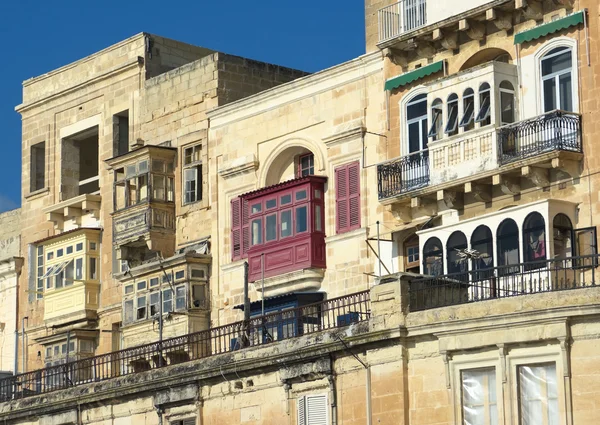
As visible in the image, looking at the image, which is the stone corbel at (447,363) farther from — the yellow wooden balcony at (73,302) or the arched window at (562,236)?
the yellow wooden balcony at (73,302)

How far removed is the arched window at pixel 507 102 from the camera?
1283 inches

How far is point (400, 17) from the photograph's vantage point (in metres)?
35.4

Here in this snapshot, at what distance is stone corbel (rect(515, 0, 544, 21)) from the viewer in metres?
32.4

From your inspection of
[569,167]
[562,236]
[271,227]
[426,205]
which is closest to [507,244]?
[562,236]

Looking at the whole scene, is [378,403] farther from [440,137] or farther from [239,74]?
[239,74]

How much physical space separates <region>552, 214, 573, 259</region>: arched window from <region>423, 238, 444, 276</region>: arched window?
106 inches

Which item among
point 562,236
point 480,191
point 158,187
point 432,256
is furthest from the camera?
point 158,187

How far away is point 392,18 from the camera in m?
35.7

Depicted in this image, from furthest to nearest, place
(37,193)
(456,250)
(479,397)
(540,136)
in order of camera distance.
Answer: (37,193) < (456,250) < (540,136) < (479,397)

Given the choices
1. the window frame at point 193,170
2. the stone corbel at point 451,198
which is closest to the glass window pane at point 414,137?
the stone corbel at point 451,198

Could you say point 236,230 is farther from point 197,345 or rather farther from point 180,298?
point 197,345

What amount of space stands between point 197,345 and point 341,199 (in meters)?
4.39

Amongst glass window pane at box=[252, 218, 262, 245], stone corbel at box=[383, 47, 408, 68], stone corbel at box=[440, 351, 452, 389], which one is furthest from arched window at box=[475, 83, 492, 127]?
glass window pane at box=[252, 218, 262, 245]

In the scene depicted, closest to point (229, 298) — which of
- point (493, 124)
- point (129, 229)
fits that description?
point (129, 229)
